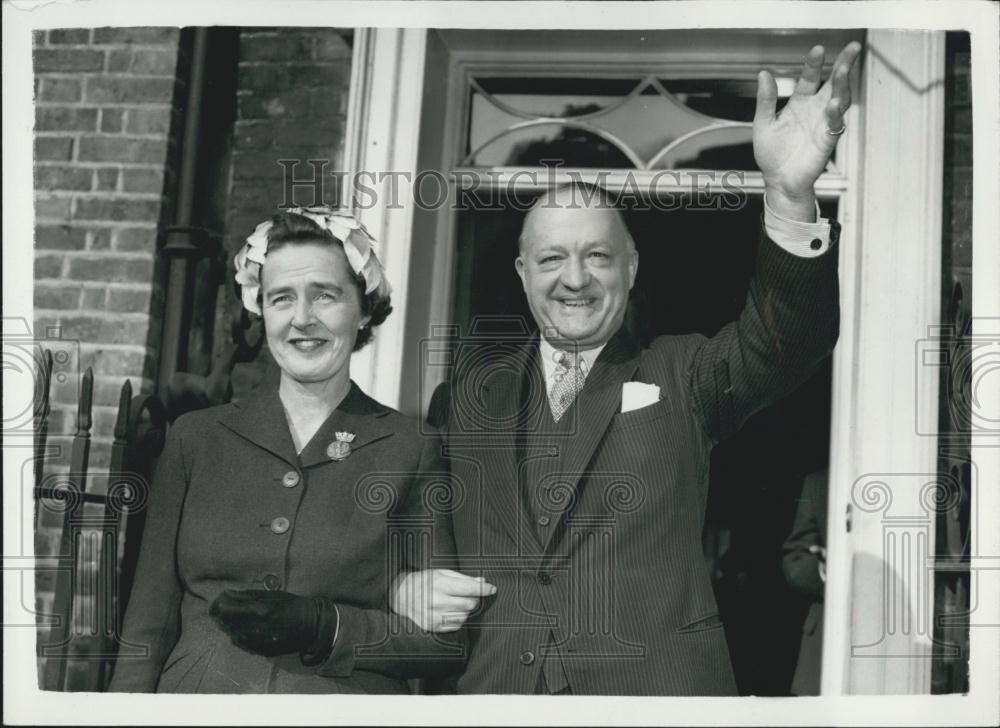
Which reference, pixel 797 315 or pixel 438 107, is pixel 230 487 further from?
pixel 797 315

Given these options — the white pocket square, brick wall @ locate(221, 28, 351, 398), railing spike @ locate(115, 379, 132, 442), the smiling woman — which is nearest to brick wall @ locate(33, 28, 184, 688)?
railing spike @ locate(115, 379, 132, 442)

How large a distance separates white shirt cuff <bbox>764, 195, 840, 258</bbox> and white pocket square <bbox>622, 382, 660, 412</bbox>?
0.54m

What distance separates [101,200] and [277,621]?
1427 mm

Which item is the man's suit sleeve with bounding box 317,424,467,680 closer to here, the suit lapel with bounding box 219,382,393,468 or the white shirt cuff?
the suit lapel with bounding box 219,382,393,468

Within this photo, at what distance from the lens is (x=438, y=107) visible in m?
3.57

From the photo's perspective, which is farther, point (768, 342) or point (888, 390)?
point (888, 390)

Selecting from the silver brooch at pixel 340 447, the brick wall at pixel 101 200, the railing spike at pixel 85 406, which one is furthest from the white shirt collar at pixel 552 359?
the railing spike at pixel 85 406

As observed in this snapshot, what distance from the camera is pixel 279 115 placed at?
3.61 m

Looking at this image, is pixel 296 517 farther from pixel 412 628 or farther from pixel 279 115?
pixel 279 115

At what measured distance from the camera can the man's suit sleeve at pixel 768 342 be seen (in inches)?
114

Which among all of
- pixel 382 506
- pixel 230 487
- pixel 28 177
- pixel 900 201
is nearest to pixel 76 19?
pixel 28 177

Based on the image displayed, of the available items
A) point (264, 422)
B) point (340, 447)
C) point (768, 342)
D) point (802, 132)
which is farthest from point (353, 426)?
point (802, 132)

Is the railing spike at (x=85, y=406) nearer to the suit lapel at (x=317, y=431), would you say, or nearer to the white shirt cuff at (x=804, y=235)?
the suit lapel at (x=317, y=431)

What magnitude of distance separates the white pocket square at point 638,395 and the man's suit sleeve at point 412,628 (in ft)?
1.78
